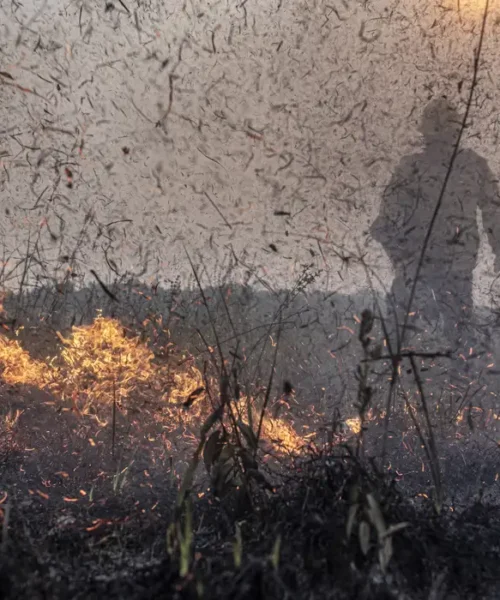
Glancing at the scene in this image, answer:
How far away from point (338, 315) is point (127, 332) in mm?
782

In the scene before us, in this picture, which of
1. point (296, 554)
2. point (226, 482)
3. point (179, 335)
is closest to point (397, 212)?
point (179, 335)

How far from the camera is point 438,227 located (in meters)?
2.62

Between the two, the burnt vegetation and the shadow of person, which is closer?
the burnt vegetation

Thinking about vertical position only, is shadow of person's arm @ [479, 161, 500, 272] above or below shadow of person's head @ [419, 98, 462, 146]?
below

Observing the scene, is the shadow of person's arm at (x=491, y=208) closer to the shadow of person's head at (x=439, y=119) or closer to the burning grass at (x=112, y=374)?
the shadow of person's head at (x=439, y=119)

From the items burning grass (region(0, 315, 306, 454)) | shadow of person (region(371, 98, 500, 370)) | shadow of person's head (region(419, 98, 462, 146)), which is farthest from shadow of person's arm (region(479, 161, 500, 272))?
burning grass (region(0, 315, 306, 454))

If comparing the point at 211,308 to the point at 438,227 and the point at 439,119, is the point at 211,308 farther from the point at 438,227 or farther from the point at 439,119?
the point at 439,119

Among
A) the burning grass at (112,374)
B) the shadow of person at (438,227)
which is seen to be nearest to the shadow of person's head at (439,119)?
the shadow of person at (438,227)

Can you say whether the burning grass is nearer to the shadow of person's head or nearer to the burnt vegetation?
the burnt vegetation

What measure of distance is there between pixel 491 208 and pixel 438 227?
205 mm

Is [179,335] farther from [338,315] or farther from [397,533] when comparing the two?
[397,533]

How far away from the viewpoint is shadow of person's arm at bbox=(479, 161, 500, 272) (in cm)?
258

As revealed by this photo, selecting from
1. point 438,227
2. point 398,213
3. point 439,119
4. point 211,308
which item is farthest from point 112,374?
point 439,119

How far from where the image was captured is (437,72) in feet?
8.25
